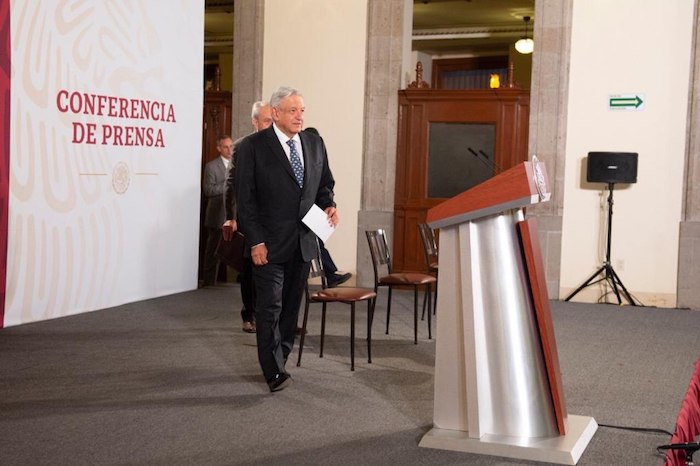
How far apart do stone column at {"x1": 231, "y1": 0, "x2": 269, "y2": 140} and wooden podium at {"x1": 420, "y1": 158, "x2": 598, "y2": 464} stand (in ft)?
24.3

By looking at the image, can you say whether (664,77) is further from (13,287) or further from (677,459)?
(677,459)

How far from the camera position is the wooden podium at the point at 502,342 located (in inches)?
160

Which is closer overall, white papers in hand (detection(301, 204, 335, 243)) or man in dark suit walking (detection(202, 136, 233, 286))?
white papers in hand (detection(301, 204, 335, 243))

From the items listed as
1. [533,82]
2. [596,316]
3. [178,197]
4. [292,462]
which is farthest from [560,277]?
[292,462]

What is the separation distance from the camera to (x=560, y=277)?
33.4 feet

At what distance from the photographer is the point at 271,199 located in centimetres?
532

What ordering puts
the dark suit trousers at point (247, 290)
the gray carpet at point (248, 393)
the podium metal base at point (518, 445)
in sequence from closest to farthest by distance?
the podium metal base at point (518, 445)
the gray carpet at point (248, 393)
the dark suit trousers at point (247, 290)

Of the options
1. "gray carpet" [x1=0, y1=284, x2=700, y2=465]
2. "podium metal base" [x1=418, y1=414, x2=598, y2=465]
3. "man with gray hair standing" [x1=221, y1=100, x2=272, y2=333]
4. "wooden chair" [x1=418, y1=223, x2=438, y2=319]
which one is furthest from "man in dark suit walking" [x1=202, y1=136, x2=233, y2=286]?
"podium metal base" [x1=418, y1=414, x2=598, y2=465]

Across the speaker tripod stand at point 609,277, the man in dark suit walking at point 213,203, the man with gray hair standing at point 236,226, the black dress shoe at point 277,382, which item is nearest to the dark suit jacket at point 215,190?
the man in dark suit walking at point 213,203

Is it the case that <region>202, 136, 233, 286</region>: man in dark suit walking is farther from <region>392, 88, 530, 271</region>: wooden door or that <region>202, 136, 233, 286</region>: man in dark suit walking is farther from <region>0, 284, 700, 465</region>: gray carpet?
<region>0, 284, 700, 465</region>: gray carpet

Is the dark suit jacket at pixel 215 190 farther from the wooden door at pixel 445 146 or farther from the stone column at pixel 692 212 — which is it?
the stone column at pixel 692 212

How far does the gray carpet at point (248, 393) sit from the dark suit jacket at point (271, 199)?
85cm

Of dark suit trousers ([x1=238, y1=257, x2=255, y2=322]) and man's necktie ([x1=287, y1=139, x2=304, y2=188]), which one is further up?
man's necktie ([x1=287, y1=139, x2=304, y2=188])

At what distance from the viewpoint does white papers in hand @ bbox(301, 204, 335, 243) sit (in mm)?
5301
